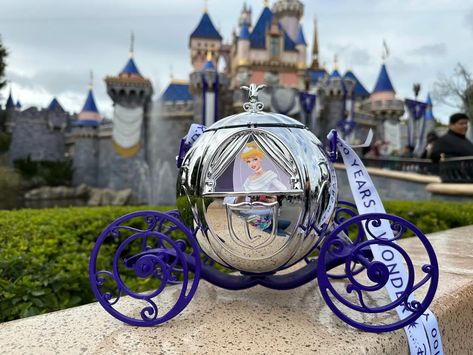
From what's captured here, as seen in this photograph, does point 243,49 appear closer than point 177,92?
Yes

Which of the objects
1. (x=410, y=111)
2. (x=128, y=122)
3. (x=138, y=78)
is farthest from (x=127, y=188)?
(x=410, y=111)

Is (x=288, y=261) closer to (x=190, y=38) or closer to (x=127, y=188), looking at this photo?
(x=127, y=188)

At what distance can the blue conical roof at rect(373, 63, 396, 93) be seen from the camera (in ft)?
87.4

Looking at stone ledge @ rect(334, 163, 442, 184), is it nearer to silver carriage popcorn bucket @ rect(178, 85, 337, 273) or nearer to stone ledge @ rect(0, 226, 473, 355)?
stone ledge @ rect(0, 226, 473, 355)

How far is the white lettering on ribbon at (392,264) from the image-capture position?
1.47 meters

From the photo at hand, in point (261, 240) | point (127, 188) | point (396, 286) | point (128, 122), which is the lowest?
point (127, 188)

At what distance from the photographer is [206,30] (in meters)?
37.8

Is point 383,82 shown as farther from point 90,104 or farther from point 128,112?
point 90,104

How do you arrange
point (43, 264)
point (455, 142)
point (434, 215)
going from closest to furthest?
1. point (43, 264)
2. point (434, 215)
3. point (455, 142)

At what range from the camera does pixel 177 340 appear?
1324mm

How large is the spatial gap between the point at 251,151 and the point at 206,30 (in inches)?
1535

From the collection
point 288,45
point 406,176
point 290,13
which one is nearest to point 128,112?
point 288,45

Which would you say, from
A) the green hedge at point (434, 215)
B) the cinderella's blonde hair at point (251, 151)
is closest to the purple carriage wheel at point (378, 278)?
the cinderella's blonde hair at point (251, 151)

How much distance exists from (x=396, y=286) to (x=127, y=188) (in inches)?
965
